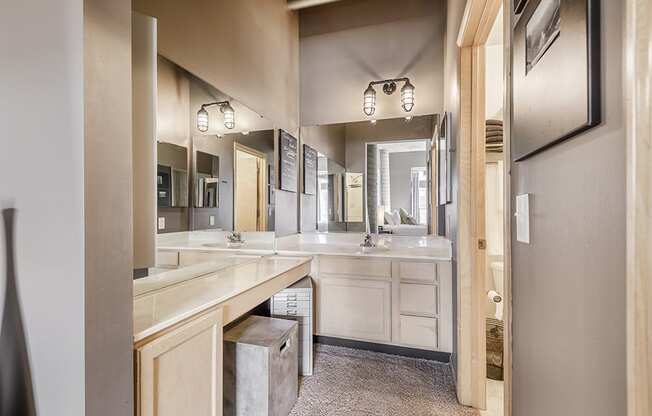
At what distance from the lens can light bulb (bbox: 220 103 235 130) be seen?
2.04 meters

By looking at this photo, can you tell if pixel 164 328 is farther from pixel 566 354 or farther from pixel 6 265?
pixel 566 354

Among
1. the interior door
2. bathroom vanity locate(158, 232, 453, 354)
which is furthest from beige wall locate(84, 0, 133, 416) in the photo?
the interior door

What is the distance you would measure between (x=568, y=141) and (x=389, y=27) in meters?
2.73

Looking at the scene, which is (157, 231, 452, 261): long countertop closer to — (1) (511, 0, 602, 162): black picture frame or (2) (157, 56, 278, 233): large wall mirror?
(2) (157, 56, 278, 233): large wall mirror

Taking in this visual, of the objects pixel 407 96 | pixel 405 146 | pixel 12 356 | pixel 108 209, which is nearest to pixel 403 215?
pixel 405 146

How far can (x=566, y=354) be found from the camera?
599 mm

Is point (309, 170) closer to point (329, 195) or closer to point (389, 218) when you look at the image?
point (329, 195)

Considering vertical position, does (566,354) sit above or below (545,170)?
below

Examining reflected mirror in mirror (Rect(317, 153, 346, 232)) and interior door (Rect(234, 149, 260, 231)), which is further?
reflected mirror in mirror (Rect(317, 153, 346, 232))

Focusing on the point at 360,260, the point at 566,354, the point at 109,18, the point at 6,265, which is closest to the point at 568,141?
the point at 566,354

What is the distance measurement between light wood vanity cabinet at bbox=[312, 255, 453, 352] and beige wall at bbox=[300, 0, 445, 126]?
4.60 ft

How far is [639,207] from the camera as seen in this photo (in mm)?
385

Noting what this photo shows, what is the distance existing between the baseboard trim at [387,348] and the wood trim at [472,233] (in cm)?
56

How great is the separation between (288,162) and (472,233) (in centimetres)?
171
